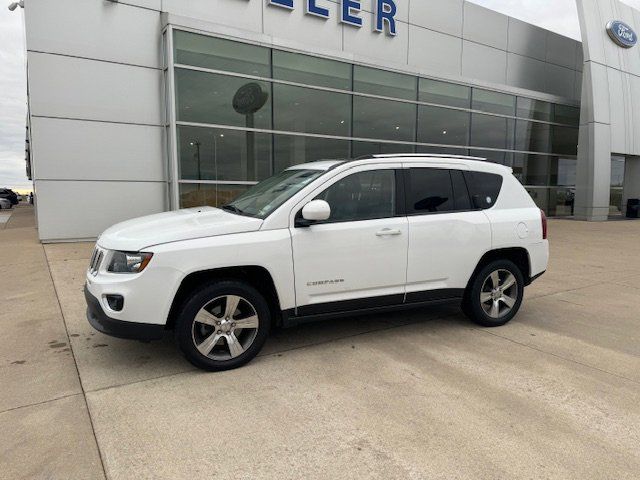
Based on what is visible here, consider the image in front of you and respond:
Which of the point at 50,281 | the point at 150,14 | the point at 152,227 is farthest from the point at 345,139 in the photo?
the point at 152,227

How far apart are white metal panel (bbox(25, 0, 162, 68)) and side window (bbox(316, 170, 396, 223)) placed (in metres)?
9.56

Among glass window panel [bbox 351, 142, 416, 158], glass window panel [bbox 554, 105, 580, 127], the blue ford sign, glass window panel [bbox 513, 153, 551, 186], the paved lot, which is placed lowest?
the paved lot

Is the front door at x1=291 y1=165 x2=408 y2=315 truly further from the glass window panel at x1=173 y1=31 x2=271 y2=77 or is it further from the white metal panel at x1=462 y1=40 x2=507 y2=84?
the white metal panel at x1=462 y1=40 x2=507 y2=84

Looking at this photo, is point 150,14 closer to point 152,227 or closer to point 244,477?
point 152,227

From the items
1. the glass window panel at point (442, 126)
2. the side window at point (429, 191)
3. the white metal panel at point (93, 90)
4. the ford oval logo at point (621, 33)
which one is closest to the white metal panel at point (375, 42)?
the glass window panel at point (442, 126)

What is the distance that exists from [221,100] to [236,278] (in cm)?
969

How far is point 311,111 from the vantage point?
14.1m

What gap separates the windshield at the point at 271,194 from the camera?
417 centimetres

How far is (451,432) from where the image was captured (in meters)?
2.95

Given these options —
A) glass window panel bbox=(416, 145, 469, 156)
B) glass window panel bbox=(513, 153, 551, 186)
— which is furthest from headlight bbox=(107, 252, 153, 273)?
glass window panel bbox=(513, 153, 551, 186)

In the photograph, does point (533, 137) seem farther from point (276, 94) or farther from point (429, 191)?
point (429, 191)

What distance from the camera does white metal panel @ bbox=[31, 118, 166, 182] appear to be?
10938mm

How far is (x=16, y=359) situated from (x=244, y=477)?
278 cm

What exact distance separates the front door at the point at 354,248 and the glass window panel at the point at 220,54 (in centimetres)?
920
